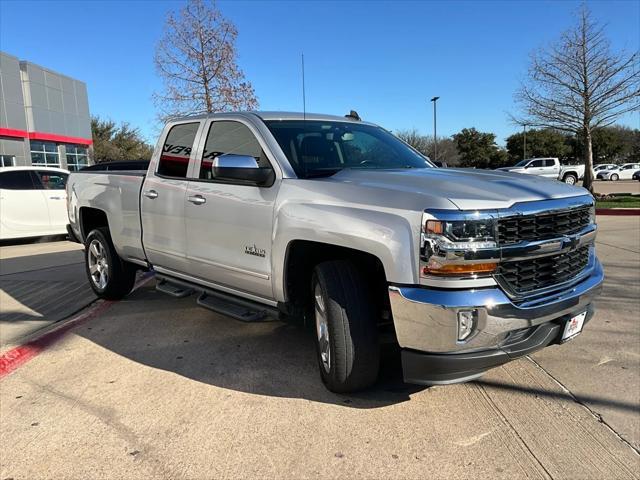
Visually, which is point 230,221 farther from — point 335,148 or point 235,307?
point 335,148

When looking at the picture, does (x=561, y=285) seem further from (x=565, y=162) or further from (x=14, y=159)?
(x=565, y=162)

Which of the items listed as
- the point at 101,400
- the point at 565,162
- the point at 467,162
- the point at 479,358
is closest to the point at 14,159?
the point at 101,400

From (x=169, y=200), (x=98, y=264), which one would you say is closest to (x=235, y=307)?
(x=169, y=200)

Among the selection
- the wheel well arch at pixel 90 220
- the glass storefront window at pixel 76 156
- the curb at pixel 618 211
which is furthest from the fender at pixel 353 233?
the glass storefront window at pixel 76 156

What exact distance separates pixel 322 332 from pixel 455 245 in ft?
3.99

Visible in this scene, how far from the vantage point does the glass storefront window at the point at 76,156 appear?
3569 cm

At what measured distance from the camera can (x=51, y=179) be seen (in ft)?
37.1

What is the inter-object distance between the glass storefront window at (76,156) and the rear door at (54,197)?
85.8 feet

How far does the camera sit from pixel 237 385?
12.1 ft

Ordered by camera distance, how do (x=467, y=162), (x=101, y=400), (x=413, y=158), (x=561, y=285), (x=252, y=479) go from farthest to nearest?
(x=467, y=162), (x=413, y=158), (x=101, y=400), (x=561, y=285), (x=252, y=479)

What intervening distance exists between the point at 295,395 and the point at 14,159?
103 feet

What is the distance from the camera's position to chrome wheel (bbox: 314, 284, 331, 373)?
3.41 metres

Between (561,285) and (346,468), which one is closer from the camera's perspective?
(346,468)

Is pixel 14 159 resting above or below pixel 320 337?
above
